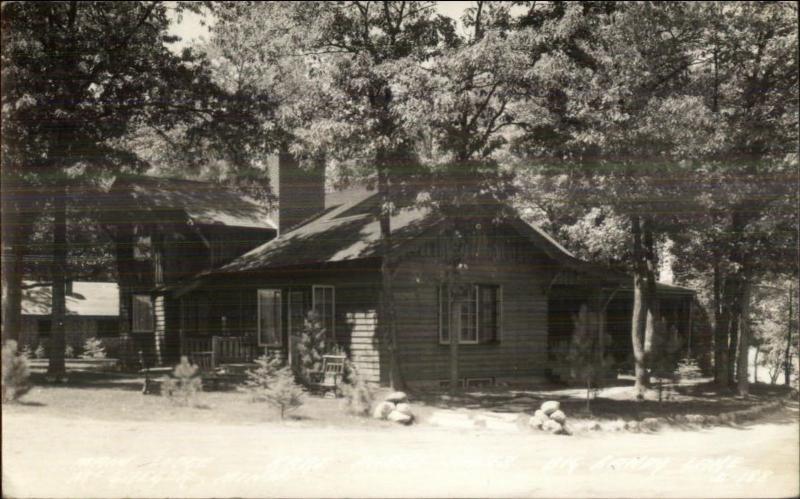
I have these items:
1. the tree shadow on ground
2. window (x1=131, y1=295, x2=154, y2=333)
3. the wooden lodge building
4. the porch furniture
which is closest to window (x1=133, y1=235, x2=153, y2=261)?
the wooden lodge building

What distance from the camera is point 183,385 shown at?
15.1 metres

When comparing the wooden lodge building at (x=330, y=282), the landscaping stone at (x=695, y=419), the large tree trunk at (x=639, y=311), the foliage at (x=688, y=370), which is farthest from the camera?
the foliage at (x=688, y=370)

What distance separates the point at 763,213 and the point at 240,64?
746 inches

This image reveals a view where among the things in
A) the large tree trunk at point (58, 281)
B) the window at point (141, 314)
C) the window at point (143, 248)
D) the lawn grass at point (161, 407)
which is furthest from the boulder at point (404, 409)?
the window at point (141, 314)

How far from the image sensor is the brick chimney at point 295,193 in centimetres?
2836

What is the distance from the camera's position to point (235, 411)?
15.0 metres

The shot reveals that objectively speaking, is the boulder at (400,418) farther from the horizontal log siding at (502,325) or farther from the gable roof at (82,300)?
the gable roof at (82,300)

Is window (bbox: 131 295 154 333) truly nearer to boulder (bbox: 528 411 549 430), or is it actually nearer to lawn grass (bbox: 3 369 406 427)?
lawn grass (bbox: 3 369 406 427)

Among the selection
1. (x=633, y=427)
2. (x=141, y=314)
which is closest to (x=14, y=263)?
(x=141, y=314)

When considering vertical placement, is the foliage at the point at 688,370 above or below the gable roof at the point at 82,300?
below

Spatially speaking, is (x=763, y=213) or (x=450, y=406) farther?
(x=763, y=213)

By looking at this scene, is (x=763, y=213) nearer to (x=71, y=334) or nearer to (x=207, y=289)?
(x=207, y=289)

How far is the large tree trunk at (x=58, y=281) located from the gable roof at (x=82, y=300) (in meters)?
15.0

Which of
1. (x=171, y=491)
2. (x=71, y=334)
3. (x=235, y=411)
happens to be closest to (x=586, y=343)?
(x=235, y=411)
